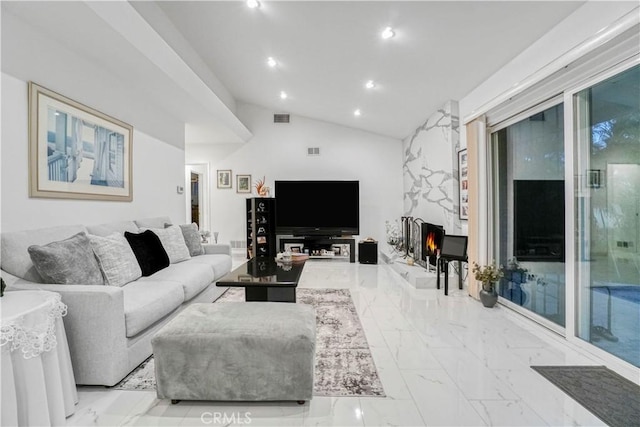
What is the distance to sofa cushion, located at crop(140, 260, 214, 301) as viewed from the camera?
2.83m

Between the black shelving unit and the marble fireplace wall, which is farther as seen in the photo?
the black shelving unit

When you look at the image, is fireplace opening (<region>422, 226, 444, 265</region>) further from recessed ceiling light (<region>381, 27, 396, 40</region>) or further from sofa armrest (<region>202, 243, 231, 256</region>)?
sofa armrest (<region>202, 243, 231, 256</region>)

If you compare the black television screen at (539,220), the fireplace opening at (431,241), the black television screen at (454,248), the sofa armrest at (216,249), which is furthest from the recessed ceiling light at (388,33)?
the sofa armrest at (216,249)

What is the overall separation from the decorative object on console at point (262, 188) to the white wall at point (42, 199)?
7.59ft

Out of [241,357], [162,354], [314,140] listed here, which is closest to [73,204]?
[162,354]

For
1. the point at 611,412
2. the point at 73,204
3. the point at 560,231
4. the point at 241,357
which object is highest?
the point at 73,204

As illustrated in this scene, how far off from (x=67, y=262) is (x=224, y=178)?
15.9 feet

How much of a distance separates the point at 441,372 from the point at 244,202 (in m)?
5.47

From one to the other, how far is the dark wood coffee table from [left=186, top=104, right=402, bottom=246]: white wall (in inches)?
142

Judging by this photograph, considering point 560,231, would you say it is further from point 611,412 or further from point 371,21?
point 371,21

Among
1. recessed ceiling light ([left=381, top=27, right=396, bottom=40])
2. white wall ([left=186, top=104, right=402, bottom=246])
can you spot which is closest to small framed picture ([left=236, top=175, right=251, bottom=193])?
white wall ([left=186, top=104, right=402, bottom=246])

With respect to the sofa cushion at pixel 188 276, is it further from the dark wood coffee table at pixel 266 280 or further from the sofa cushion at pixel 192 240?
the sofa cushion at pixel 192 240

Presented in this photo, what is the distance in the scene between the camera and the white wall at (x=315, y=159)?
6.75m

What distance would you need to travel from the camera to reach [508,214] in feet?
11.4
